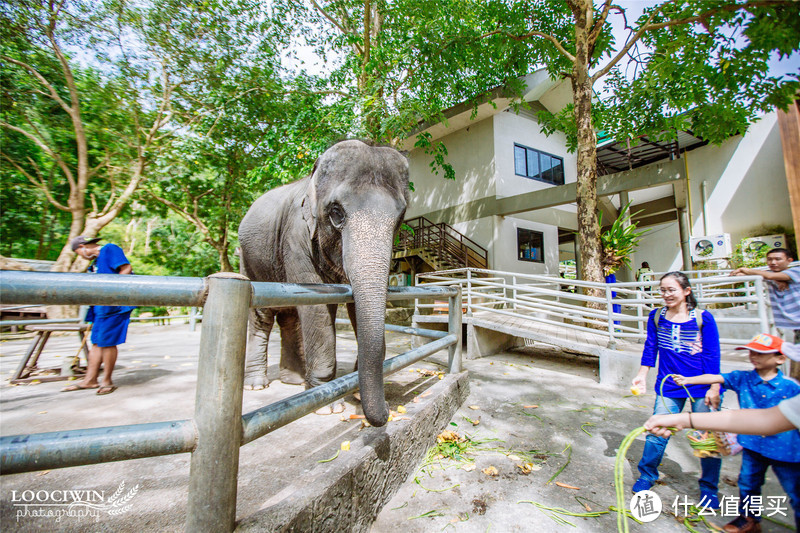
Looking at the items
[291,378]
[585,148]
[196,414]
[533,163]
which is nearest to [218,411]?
[196,414]

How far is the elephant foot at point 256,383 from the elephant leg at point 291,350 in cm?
21

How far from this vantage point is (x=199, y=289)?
105 centimetres

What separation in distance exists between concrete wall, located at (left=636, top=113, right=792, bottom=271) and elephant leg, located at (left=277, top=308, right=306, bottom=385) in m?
13.4

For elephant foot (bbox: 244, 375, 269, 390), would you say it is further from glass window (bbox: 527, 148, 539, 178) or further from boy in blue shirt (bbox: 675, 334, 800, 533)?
glass window (bbox: 527, 148, 539, 178)

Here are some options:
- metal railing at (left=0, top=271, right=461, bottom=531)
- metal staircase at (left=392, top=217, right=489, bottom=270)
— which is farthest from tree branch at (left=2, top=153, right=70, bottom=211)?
metal railing at (left=0, top=271, right=461, bottom=531)

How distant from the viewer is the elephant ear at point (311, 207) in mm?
2527

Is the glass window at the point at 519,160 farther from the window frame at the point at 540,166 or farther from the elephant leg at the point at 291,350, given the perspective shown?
the elephant leg at the point at 291,350

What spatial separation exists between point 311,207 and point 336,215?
429 mm

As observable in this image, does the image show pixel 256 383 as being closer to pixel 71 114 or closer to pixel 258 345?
pixel 258 345

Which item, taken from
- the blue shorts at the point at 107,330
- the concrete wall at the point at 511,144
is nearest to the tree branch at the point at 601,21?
the concrete wall at the point at 511,144

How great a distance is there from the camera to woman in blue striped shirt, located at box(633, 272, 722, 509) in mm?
2189

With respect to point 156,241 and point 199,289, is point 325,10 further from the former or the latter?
point 156,241

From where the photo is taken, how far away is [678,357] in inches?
93.4

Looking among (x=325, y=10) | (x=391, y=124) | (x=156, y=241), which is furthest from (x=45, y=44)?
(x=156, y=241)
